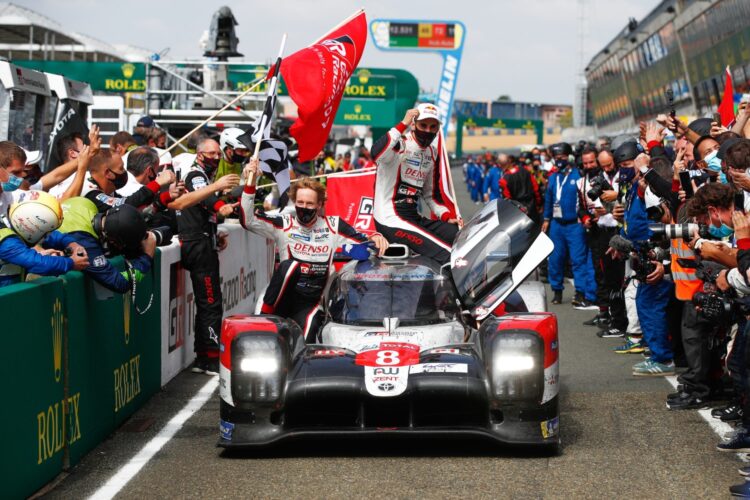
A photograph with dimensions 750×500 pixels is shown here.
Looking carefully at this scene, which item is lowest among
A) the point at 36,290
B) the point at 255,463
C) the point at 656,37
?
the point at 255,463

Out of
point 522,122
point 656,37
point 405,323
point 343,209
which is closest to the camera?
point 405,323

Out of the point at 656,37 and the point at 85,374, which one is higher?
the point at 656,37

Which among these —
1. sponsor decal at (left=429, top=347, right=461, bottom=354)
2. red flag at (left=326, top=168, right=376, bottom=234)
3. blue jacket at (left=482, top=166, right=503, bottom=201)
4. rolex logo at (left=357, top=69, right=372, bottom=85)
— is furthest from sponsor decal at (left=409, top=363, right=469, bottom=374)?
blue jacket at (left=482, top=166, right=503, bottom=201)

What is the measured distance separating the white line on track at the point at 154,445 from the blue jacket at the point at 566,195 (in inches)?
273

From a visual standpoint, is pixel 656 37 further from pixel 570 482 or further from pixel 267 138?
pixel 570 482

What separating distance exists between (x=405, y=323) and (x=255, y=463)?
66.2 inches

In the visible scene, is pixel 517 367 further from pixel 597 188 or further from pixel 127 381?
pixel 597 188

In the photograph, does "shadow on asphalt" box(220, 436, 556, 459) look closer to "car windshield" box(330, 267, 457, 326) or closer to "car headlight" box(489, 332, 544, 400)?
"car headlight" box(489, 332, 544, 400)

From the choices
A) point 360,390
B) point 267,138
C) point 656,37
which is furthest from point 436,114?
point 656,37

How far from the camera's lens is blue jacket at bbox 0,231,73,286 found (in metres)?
6.71

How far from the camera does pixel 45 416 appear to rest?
22.1 ft

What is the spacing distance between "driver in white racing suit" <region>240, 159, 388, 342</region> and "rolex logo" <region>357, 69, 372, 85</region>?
3066cm

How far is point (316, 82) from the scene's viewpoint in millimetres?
11930

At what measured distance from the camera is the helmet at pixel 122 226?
782 centimetres
